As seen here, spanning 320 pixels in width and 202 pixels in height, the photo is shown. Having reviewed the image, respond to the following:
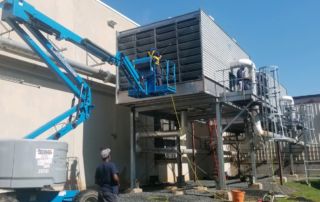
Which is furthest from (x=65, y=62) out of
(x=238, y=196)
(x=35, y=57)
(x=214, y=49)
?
(x=214, y=49)

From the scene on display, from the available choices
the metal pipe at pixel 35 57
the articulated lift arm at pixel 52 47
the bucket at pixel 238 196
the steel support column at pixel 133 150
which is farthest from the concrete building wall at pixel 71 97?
the bucket at pixel 238 196

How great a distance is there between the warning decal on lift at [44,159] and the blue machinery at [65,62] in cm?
97

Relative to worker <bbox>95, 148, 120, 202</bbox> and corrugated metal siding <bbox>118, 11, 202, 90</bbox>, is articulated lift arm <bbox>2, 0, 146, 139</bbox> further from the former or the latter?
corrugated metal siding <bbox>118, 11, 202, 90</bbox>

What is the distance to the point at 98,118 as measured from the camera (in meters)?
17.1

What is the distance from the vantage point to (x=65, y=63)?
11.0 m

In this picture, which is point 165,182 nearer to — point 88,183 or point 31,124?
point 88,183

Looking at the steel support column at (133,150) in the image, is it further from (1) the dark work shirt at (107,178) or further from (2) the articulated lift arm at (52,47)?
(1) the dark work shirt at (107,178)

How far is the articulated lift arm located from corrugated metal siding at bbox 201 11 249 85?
468 cm

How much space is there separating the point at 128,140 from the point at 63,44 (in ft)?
20.5

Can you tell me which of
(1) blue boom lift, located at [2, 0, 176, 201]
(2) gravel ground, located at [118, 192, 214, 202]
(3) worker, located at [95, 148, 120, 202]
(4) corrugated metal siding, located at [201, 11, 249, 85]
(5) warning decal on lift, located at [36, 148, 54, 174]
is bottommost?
(2) gravel ground, located at [118, 192, 214, 202]

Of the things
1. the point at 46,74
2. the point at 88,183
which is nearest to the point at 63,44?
the point at 46,74

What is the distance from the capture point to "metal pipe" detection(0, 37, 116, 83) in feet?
39.5

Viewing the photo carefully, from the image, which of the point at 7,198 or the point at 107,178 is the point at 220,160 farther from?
the point at 7,198

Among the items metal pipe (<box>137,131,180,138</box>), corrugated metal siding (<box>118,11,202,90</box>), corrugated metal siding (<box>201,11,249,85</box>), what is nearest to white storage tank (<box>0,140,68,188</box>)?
corrugated metal siding (<box>118,11,202,90</box>)
